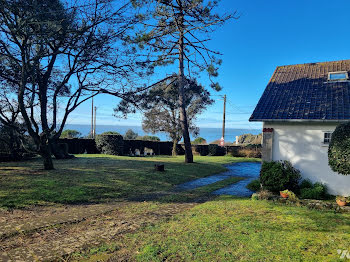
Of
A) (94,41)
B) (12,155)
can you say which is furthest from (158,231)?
(12,155)

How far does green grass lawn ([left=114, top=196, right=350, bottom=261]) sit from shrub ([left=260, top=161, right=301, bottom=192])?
6.41 feet

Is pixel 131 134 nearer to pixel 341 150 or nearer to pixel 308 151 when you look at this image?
pixel 308 151

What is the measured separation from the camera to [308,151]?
31.6 ft

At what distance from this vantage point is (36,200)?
7535 millimetres

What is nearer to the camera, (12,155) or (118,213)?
(118,213)

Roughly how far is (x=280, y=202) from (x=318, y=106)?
432 cm

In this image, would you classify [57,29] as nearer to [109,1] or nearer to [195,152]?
[109,1]

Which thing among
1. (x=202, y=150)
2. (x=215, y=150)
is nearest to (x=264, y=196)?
(x=215, y=150)

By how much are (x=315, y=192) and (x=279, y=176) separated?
1264mm

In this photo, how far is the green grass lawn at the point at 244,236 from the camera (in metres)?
4.31

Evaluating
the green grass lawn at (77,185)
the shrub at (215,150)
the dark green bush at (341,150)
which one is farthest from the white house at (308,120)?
the shrub at (215,150)

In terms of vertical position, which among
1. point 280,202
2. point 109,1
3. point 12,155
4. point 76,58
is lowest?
point 280,202

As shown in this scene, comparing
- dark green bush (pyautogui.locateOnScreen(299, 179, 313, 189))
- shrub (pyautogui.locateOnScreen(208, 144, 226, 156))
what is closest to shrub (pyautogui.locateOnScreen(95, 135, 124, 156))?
shrub (pyautogui.locateOnScreen(208, 144, 226, 156))

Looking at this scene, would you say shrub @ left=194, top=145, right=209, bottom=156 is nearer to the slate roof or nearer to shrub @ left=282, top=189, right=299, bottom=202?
the slate roof
